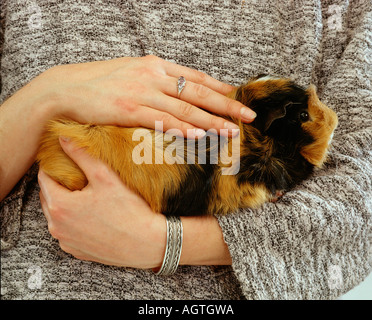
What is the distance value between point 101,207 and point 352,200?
49cm

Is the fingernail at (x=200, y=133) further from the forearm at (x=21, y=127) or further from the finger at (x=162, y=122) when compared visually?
the forearm at (x=21, y=127)

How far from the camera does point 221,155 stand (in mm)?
616

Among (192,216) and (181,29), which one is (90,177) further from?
(181,29)

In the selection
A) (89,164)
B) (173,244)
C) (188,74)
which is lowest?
(173,244)

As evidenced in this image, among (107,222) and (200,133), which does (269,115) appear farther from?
(107,222)

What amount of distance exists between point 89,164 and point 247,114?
1.04 ft

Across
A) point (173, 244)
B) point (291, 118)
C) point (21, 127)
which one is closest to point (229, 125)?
point (291, 118)

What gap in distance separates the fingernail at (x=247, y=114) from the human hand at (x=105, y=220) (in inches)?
10.1

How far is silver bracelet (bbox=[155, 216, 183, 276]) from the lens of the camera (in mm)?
615

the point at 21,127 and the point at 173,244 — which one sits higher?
the point at 21,127

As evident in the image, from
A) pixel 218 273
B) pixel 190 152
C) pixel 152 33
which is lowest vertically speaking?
pixel 218 273

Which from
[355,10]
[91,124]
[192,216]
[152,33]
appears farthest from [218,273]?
[355,10]

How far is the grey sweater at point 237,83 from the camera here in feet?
2.02

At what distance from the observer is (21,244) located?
0.67 meters
